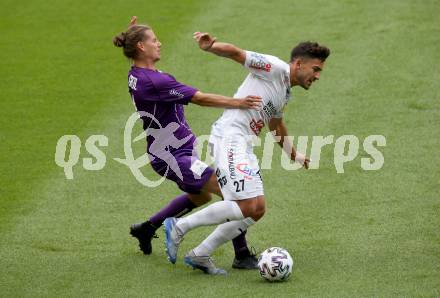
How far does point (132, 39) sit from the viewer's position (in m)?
8.49

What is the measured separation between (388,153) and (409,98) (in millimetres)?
1692

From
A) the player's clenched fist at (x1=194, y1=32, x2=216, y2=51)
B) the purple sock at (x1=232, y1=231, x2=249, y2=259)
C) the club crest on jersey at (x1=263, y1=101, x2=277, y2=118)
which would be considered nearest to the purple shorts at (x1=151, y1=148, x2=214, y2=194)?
the purple sock at (x1=232, y1=231, x2=249, y2=259)

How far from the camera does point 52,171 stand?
36.1 feet

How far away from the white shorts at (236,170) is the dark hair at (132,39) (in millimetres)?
1121

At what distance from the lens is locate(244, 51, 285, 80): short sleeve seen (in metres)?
8.12

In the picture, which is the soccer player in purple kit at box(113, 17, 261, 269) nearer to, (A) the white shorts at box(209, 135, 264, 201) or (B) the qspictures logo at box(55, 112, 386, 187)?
(A) the white shorts at box(209, 135, 264, 201)

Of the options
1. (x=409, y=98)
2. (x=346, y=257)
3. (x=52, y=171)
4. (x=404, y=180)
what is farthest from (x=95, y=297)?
(x=409, y=98)

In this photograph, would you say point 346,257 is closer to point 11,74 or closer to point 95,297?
point 95,297

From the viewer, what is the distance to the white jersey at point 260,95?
27.1 ft

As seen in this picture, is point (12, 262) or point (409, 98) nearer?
point (12, 262)

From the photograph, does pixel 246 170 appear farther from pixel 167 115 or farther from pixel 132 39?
pixel 132 39

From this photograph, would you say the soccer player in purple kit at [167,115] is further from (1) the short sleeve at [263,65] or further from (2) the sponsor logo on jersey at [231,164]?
(2) the sponsor logo on jersey at [231,164]

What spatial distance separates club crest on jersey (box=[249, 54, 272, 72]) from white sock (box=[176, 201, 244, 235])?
118 cm

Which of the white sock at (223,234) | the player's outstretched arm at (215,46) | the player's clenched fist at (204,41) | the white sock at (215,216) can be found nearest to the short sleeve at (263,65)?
the player's outstretched arm at (215,46)
